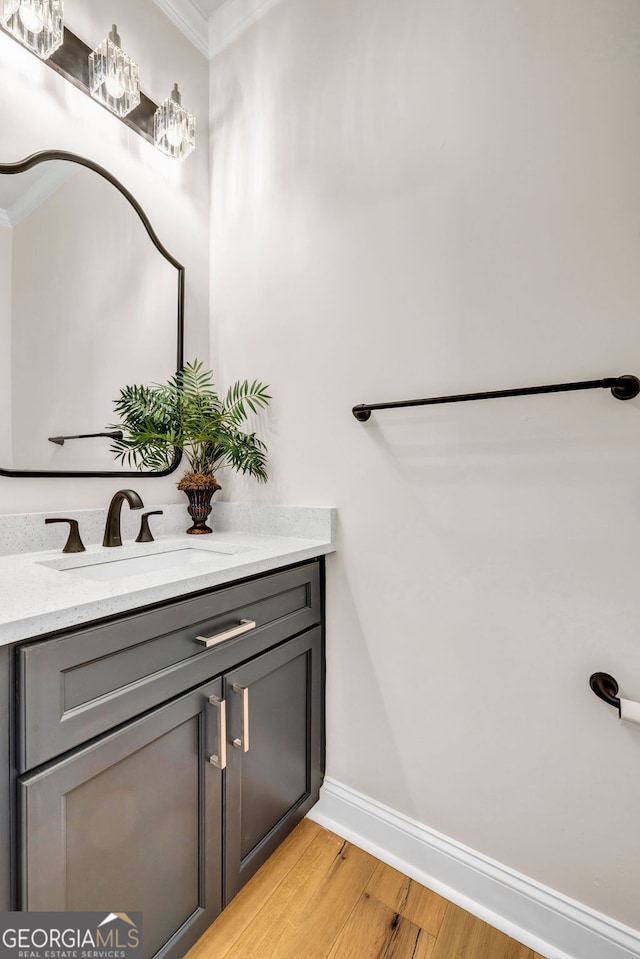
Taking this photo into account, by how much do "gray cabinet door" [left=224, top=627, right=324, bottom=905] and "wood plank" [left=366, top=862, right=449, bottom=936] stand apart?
250 millimetres

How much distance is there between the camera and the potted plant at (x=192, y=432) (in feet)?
4.64

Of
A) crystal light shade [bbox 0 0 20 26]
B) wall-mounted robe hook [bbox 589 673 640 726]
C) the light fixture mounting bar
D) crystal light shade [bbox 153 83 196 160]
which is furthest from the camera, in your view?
crystal light shade [bbox 153 83 196 160]

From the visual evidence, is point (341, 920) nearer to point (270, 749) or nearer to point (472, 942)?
point (472, 942)

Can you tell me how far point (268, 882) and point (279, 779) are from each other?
0.24m

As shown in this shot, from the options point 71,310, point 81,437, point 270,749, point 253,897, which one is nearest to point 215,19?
point 71,310

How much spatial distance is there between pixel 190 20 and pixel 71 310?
1221 millimetres

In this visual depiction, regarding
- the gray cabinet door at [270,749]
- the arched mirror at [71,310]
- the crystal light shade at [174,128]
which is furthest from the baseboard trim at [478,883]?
the crystal light shade at [174,128]

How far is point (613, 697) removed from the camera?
3.05 ft

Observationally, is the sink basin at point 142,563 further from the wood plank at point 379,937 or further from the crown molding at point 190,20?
the crown molding at point 190,20

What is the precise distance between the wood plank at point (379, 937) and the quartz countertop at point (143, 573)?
0.82m

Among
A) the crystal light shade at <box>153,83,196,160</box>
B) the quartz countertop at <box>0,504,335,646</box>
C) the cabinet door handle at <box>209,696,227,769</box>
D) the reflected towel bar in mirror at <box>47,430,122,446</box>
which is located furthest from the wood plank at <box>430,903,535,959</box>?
the crystal light shade at <box>153,83,196,160</box>

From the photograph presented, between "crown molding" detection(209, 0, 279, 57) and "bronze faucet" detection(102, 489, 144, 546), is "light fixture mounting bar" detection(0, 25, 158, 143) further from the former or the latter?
"bronze faucet" detection(102, 489, 144, 546)

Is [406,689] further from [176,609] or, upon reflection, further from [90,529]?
[90,529]

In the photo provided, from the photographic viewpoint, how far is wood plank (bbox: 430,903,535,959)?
38.5 inches
